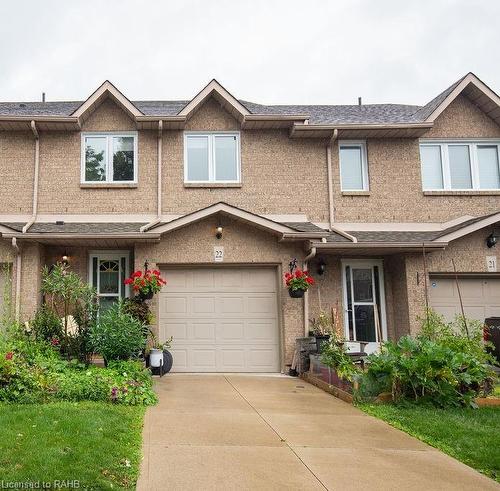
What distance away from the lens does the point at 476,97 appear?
13.5 meters

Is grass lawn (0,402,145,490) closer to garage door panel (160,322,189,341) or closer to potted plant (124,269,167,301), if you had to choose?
potted plant (124,269,167,301)

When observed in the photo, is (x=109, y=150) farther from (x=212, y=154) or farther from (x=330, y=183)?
(x=330, y=183)

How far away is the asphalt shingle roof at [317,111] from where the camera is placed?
13578mm

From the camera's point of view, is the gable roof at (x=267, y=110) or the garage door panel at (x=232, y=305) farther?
the gable roof at (x=267, y=110)

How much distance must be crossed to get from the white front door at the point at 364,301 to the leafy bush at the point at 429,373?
169 inches

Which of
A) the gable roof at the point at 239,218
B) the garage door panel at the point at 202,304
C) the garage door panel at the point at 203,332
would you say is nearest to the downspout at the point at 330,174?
the gable roof at the point at 239,218

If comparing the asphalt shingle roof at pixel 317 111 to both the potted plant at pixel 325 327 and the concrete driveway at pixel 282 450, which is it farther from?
the concrete driveway at pixel 282 450

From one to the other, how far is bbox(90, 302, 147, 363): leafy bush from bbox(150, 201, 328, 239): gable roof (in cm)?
250

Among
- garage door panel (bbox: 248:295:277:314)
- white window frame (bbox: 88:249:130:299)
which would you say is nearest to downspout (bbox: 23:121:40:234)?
white window frame (bbox: 88:249:130:299)

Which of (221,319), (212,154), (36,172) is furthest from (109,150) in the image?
(221,319)

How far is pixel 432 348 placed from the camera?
7867 mm

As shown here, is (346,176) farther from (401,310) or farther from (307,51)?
(307,51)

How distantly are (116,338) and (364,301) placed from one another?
20.8ft

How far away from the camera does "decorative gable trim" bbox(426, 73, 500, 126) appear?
1314cm
